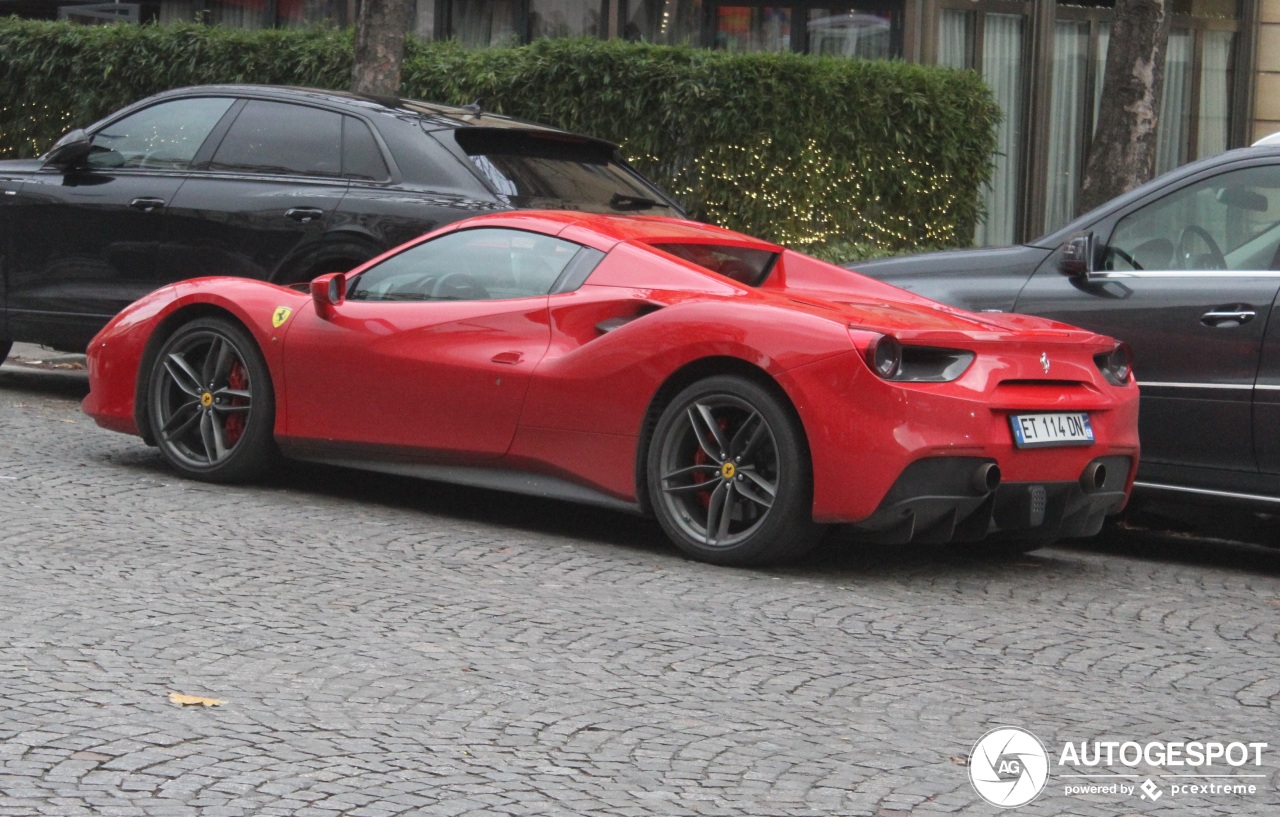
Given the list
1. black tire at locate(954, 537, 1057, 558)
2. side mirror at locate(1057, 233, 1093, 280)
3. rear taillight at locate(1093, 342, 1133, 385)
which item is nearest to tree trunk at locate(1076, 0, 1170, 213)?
side mirror at locate(1057, 233, 1093, 280)

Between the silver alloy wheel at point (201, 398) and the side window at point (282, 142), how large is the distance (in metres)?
1.93

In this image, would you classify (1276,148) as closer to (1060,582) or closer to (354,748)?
(1060,582)

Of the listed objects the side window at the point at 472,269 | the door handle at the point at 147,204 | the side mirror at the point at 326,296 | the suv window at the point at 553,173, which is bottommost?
the side mirror at the point at 326,296

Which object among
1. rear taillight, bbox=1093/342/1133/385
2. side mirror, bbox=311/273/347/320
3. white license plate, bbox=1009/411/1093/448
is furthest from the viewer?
side mirror, bbox=311/273/347/320

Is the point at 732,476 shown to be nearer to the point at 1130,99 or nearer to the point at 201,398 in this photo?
the point at 201,398

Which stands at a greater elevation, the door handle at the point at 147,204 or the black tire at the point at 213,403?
the door handle at the point at 147,204

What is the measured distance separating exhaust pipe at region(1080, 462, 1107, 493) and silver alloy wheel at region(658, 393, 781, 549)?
3.74 feet

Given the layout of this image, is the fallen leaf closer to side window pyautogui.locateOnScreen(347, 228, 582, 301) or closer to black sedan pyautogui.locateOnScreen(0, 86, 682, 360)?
side window pyautogui.locateOnScreen(347, 228, 582, 301)

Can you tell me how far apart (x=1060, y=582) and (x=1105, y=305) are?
1.28 m

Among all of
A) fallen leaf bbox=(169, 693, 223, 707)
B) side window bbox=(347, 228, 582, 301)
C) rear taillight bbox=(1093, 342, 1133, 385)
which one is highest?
side window bbox=(347, 228, 582, 301)

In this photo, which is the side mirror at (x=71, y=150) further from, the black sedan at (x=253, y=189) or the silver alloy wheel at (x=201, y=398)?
the silver alloy wheel at (x=201, y=398)

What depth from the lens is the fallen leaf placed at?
177 inches

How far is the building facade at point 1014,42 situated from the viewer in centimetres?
1828

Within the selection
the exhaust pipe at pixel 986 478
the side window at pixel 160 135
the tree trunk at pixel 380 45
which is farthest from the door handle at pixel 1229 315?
the tree trunk at pixel 380 45
